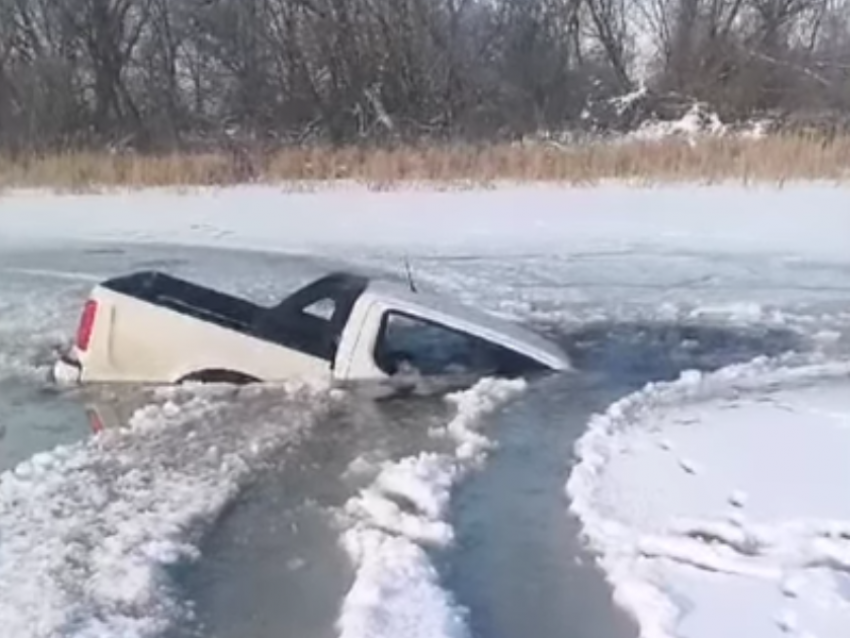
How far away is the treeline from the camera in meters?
34.8

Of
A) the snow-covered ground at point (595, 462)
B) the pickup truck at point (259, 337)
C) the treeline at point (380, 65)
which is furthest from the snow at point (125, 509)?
the treeline at point (380, 65)

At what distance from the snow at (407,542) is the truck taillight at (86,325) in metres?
2.82

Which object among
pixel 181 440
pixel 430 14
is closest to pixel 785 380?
pixel 181 440

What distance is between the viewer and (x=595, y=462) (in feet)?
31.1

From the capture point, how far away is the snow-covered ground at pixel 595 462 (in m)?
7.19

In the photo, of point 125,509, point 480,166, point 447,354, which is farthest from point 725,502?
point 480,166

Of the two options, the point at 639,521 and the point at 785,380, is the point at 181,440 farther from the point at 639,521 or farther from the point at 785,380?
the point at 785,380

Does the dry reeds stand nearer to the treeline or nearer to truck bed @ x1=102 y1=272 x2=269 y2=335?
the treeline

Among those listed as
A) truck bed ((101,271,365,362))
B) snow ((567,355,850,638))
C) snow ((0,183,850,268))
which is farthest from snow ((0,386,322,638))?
snow ((0,183,850,268))

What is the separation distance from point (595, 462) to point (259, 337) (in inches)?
Answer: 111

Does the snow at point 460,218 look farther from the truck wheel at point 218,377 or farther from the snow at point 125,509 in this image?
the snow at point 125,509

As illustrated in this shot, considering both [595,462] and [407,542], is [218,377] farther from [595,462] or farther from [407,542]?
[407,542]

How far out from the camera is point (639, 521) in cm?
831

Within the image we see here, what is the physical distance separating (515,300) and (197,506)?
7362 millimetres
